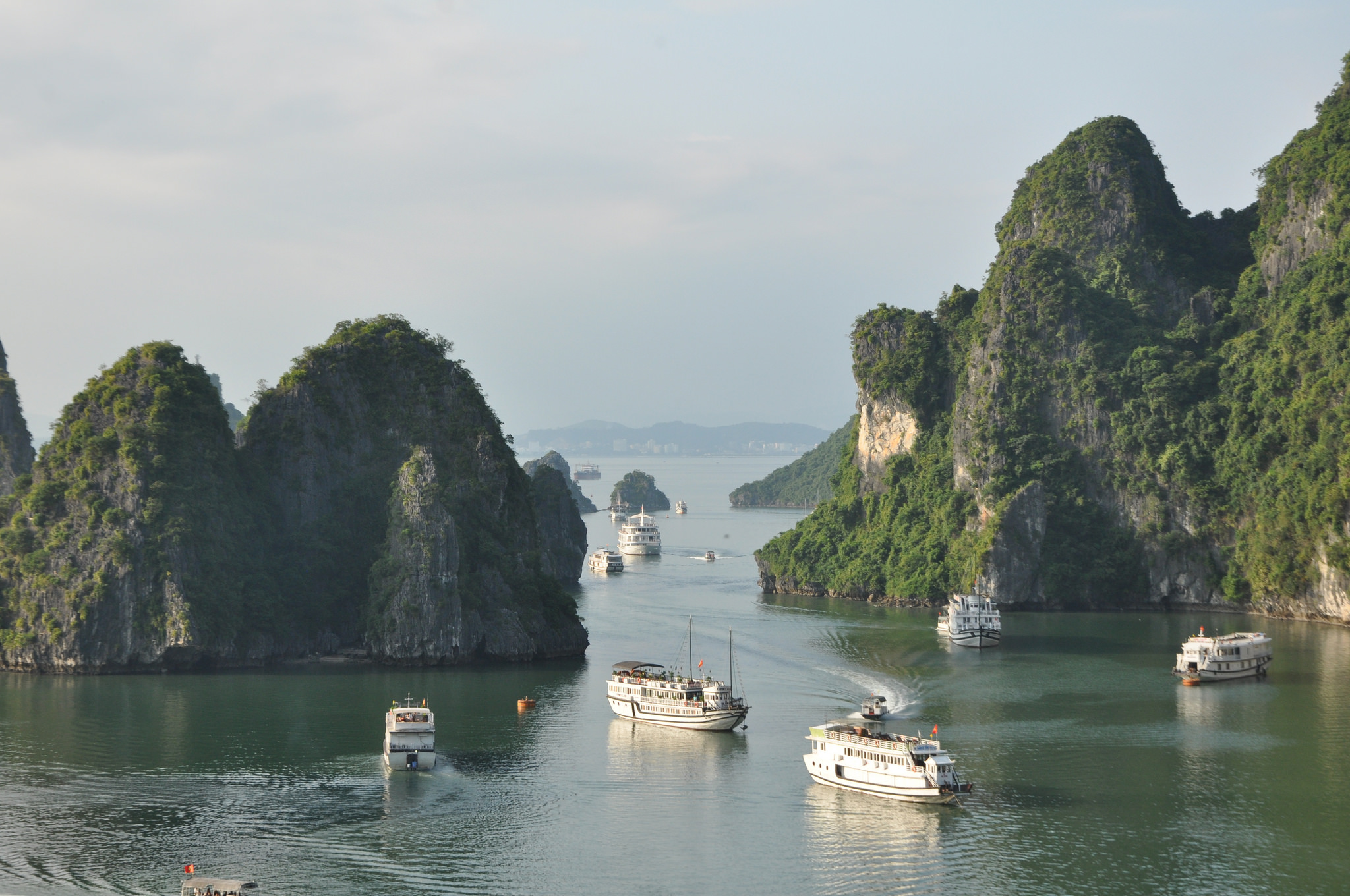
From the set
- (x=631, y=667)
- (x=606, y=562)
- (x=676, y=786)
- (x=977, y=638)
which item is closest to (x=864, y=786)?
(x=676, y=786)

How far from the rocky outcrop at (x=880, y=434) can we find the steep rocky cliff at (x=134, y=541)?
61.7 metres

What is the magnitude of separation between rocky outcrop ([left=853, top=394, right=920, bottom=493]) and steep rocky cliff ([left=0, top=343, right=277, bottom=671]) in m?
61.7

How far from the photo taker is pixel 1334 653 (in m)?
79.9

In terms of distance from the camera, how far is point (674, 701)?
210 feet

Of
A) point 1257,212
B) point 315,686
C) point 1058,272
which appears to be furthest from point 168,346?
point 1257,212

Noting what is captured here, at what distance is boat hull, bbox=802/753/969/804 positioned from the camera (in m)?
49.4

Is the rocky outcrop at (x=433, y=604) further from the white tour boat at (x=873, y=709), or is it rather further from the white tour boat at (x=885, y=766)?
the white tour boat at (x=885, y=766)

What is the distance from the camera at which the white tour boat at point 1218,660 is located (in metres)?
73.7

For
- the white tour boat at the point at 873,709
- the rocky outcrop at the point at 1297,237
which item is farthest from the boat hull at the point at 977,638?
the rocky outcrop at the point at 1297,237

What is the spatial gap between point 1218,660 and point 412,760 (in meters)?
44.9

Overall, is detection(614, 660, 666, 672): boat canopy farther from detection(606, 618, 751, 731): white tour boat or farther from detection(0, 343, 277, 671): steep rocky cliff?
detection(0, 343, 277, 671): steep rocky cliff

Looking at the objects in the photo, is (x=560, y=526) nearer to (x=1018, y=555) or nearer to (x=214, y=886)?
(x=1018, y=555)

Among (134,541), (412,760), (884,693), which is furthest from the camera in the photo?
(134,541)

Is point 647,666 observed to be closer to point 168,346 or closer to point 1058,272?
point 168,346
